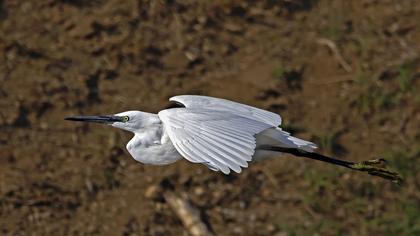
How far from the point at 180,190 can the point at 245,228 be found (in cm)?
50

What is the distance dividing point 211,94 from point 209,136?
335 cm

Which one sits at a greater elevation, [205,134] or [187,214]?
[205,134]

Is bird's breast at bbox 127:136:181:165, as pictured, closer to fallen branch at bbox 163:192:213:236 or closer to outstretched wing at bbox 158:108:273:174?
outstretched wing at bbox 158:108:273:174

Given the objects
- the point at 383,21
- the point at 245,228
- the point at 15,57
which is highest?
the point at 383,21

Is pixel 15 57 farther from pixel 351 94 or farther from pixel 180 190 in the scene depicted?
pixel 351 94

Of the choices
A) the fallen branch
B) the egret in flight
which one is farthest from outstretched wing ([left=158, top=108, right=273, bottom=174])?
the fallen branch

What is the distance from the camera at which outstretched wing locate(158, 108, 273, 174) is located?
523 centimetres

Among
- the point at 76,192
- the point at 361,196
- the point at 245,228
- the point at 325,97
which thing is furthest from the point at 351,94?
the point at 76,192

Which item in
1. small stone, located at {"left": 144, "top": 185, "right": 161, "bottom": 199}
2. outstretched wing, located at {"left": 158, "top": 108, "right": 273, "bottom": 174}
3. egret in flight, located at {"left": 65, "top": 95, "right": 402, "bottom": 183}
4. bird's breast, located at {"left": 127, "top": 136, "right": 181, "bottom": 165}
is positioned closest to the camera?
outstretched wing, located at {"left": 158, "top": 108, "right": 273, "bottom": 174}

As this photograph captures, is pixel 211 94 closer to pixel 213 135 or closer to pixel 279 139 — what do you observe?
pixel 279 139

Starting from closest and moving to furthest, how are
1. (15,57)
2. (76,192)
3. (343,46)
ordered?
(76,192) → (15,57) → (343,46)

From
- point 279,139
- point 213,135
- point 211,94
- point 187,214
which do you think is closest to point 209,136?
point 213,135

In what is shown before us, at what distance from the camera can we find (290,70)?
30.2 ft

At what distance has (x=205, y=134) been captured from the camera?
557cm
